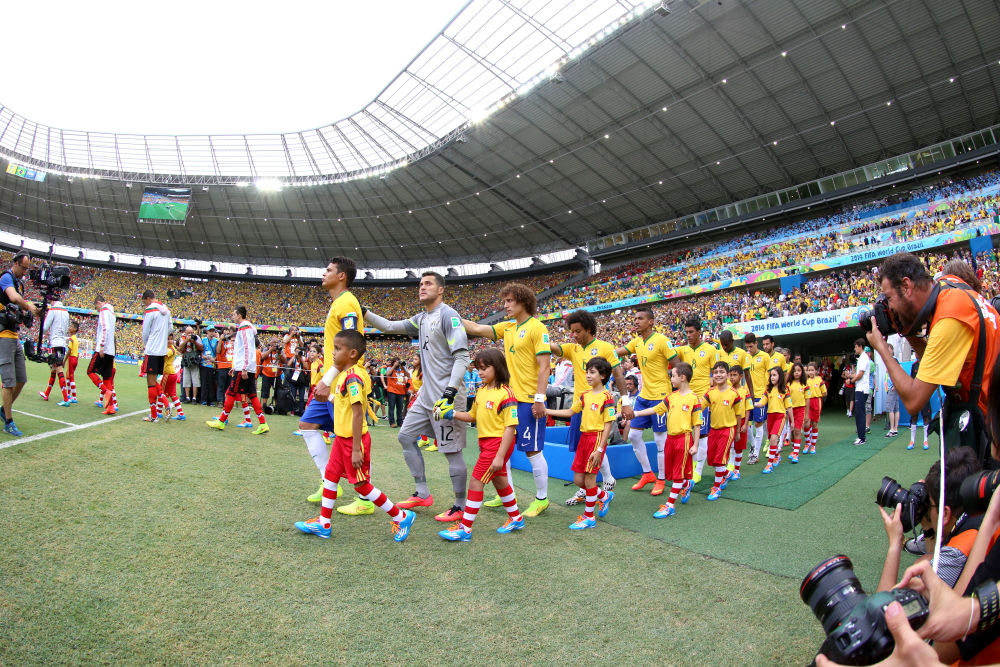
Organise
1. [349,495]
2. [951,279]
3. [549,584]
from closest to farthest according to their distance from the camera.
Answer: [951,279] → [549,584] → [349,495]

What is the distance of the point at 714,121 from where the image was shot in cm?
2338

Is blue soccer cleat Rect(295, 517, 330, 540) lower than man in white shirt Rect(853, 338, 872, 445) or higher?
lower

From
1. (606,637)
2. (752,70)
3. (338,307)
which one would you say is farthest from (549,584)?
Result: (752,70)

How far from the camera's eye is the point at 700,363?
22.4 ft

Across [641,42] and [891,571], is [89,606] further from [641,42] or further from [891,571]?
[641,42]

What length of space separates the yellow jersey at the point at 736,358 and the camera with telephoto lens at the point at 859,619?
6317 mm

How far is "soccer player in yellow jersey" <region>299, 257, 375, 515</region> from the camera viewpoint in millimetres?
4340

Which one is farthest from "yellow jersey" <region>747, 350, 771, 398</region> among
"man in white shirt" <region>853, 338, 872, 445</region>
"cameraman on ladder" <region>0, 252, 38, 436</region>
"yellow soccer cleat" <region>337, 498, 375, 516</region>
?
"cameraman on ladder" <region>0, 252, 38, 436</region>

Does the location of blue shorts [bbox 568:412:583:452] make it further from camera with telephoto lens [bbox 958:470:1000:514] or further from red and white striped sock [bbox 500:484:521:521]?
camera with telephoto lens [bbox 958:470:1000:514]

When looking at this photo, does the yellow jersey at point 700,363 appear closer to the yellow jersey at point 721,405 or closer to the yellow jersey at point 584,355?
the yellow jersey at point 721,405

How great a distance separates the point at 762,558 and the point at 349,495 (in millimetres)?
3605

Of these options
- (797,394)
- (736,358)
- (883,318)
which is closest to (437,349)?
(883,318)

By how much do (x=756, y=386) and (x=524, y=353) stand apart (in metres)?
5.34

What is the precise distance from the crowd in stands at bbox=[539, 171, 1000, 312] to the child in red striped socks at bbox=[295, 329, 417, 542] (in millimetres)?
23251
